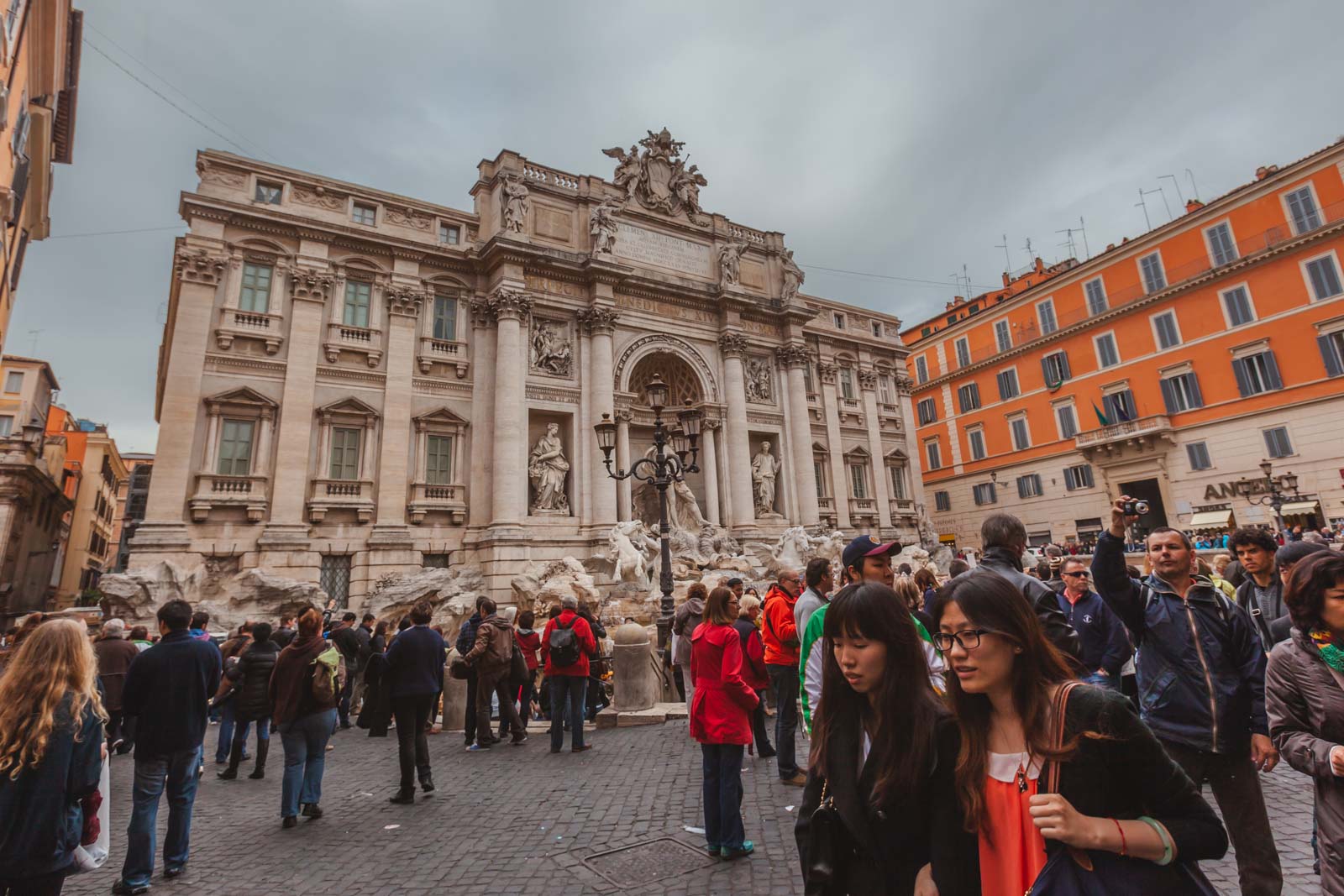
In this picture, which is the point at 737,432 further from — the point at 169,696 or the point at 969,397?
the point at 169,696

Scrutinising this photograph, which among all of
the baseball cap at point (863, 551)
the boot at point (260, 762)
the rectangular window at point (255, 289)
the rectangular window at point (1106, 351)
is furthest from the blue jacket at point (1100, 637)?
the rectangular window at point (1106, 351)

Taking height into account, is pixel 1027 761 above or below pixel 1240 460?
below

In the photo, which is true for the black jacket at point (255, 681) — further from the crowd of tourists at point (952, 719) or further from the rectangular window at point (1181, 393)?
the rectangular window at point (1181, 393)

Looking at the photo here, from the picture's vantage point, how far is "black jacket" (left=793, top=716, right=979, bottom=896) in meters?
1.71

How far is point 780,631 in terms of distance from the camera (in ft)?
18.8

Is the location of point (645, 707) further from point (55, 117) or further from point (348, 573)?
point (55, 117)

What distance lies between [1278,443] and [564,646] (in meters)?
27.6

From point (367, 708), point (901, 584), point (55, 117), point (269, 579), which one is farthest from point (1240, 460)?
point (55, 117)

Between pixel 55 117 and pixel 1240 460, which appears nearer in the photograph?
pixel 55 117

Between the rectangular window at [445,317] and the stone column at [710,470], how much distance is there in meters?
8.86

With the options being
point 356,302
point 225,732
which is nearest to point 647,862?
point 225,732

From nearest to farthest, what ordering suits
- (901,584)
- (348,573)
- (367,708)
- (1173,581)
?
(1173,581) < (901,584) < (367,708) < (348,573)

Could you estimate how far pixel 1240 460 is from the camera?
23594 millimetres

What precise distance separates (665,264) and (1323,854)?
23534 mm
